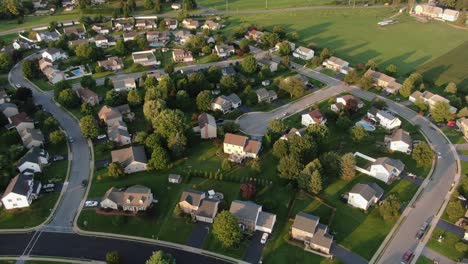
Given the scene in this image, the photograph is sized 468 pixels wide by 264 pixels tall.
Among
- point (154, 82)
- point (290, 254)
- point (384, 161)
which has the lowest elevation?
point (290, 254)

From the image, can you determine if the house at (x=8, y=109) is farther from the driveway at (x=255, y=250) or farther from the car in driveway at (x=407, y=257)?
the car in driveway at (x=407, y=257)

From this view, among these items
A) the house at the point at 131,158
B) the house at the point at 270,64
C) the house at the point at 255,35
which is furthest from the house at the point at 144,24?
the house at the point at 131,158

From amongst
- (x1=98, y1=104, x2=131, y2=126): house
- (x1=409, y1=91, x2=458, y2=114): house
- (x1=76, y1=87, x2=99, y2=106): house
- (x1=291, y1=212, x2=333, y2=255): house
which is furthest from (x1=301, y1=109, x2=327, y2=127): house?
(x1=76, y1=87, x2=99, y2=106): house

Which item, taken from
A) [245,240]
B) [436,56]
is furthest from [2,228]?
[436,56]

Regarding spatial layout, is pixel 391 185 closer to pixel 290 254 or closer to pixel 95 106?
pixel 290 254

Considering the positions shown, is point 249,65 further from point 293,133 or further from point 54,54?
point 54,54

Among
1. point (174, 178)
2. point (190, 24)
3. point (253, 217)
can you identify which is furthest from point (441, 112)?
point (190, 24)
